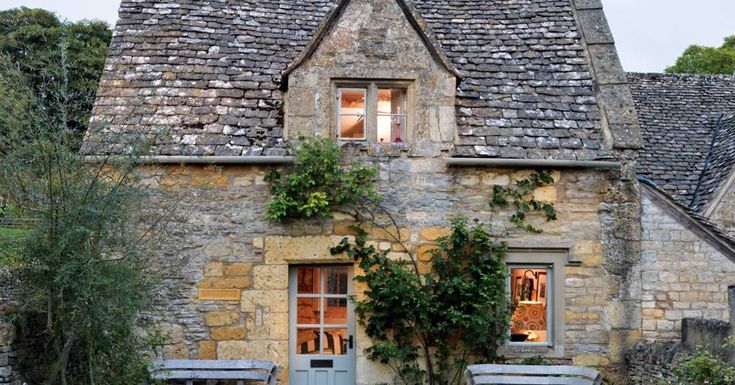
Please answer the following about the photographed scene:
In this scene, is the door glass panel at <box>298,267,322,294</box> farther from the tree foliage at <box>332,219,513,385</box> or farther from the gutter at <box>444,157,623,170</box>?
the gutter at <box>444,157,623,170</box>

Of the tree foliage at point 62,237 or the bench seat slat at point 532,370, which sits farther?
the bench seat slat at point 532,370

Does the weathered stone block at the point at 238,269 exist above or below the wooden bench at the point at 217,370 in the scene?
above

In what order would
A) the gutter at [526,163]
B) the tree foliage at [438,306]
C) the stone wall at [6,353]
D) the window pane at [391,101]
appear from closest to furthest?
the stone wall at [6,353], the tree foliage at [438,306], the gutter at [526,163], the window pane at [391,101]

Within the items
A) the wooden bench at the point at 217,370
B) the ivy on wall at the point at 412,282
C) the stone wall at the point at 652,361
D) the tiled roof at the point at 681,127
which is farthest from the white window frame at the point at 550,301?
the tiled roof at the point at 681,127

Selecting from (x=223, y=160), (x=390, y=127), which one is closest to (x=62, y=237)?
(x=223, y=160)

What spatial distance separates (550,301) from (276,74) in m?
4.96

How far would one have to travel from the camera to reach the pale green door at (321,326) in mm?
10477

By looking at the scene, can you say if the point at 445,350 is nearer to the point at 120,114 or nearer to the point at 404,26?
the point at 404,26

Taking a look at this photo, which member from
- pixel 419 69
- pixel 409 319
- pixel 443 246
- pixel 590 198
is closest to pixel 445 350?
pixel 409 319

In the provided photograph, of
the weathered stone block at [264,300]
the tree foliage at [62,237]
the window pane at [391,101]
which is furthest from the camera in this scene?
the window pane at [391,101]

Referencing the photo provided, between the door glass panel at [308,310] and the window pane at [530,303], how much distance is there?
2623mm

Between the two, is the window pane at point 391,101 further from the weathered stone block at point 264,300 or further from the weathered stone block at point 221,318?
the weathered stone block at point 221,318

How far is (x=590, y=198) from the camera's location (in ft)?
34.8

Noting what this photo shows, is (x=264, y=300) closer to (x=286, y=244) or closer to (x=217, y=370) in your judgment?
(x=286, y=244)
